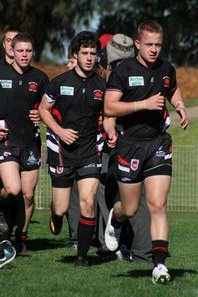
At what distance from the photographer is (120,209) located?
9523 mm

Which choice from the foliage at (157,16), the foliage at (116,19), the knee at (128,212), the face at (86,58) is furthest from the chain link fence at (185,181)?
the foliage at (157,16)

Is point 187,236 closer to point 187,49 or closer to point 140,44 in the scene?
point 140,44

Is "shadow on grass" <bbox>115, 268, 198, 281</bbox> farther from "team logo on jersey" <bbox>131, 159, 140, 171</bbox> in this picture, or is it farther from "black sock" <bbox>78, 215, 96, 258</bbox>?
"team logo on jersey" <bbox>131, 159, 140, 171</bbox>

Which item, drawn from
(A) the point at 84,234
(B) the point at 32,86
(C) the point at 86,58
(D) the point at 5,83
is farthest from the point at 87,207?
(D) the point at 5,83

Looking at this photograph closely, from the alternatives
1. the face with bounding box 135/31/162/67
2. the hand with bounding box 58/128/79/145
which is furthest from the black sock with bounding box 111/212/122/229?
the face with bounding box 135/31/162/67

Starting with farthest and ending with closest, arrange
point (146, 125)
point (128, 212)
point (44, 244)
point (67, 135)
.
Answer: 1. point (44, 244)
2. point (67, 135)
3. point (128, 212)
4. point (146, 125)

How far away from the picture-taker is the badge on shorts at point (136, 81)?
8.65m

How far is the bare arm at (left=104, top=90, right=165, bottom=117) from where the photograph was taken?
8.34 meters

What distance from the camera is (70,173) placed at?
9922mm

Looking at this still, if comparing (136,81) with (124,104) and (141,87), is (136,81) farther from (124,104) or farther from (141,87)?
(124,104)

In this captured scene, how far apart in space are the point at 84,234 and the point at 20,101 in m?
1.77

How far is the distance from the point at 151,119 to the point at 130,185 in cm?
66

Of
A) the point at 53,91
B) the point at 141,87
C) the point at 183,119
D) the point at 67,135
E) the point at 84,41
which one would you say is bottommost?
the point at 67,135

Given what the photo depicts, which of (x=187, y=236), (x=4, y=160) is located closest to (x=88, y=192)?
(x=4, y=160)
